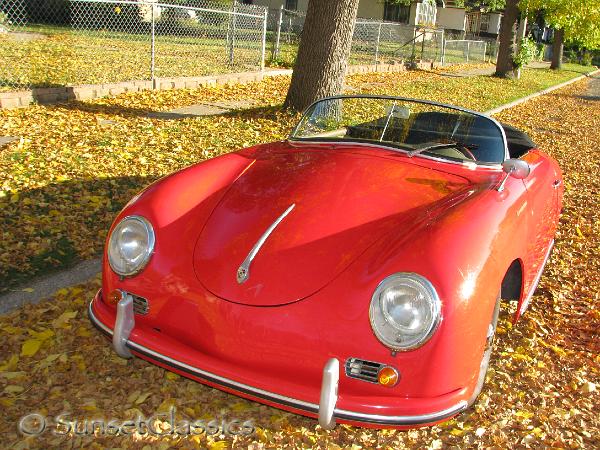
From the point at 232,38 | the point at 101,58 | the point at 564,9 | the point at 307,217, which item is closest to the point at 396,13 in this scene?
the point at 564,9

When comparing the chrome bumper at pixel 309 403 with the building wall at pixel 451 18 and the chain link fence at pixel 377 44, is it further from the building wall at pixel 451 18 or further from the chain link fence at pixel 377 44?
the building wall at pixel 451 18

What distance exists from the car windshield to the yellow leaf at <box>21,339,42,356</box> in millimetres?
2033

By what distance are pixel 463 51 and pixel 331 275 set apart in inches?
1118

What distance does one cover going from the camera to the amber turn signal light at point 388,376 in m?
2.58

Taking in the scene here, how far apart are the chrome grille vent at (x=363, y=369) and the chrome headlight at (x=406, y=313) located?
0.38 feet

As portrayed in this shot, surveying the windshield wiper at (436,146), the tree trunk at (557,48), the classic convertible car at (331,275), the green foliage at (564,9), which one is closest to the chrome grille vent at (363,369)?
the classic convertible car at (331,275)

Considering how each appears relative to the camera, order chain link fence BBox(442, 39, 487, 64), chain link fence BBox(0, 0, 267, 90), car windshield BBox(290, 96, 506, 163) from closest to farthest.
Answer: car windshield BBox(290, 96, 506, 163) < chain link fence BBox(0, 0, 267, 90) < chain link fence BBox(442, 39, 487, 64)

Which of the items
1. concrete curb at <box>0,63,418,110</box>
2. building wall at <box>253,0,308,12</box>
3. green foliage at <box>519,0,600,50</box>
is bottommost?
concrete curb at <box>0,63,418,110</box>

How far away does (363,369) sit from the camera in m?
2.62

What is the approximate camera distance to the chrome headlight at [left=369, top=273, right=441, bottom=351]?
8.42ft

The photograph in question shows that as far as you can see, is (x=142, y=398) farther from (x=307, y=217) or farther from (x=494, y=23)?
(x=494, y=23)

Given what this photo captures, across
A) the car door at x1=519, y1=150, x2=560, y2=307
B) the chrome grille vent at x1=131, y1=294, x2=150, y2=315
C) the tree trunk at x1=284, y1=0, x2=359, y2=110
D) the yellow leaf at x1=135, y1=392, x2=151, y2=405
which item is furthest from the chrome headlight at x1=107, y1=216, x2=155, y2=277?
the tree trunk at x1=284, y1=0, x2=359, y2=110

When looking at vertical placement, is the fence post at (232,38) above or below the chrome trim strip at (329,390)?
above

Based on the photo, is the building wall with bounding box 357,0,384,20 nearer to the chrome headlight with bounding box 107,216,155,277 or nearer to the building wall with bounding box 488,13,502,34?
the building wall with bounding box 488,13,502,34
